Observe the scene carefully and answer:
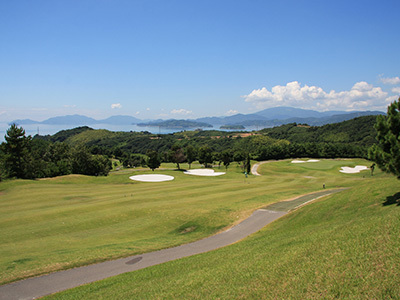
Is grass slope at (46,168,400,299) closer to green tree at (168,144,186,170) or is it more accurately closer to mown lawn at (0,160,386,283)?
mown lawn at (0,160,386,283)

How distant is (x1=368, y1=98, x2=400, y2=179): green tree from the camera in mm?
17541

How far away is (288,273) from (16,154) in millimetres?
60091

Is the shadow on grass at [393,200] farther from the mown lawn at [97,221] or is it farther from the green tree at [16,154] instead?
the green tree at [16,154]

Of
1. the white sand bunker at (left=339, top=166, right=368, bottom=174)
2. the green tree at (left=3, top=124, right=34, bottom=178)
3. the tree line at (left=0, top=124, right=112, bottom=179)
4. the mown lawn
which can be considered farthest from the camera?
the white sand bunker at (left=339, top=166, right=368, bottom=174)

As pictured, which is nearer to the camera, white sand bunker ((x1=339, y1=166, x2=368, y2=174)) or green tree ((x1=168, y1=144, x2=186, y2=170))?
white sand bunker ((x1=339, y1=166, x2=368, y2=174))

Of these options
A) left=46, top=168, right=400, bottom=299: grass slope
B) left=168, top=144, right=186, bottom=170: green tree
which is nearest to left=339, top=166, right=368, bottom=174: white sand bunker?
left=168, top=144, right=186, bottom=170: green tree

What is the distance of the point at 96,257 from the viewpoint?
15.2 meters

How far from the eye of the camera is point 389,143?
18547mm

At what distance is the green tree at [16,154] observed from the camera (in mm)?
52125

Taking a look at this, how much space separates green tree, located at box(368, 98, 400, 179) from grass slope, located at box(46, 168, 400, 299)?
299 inches

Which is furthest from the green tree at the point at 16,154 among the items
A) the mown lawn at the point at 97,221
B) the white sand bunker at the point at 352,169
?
the white sand bunker at the point at 352,169

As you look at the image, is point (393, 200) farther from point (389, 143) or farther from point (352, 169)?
point (352, 169)

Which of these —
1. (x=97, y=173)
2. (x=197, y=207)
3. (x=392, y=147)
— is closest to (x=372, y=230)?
(x=392, y=147)

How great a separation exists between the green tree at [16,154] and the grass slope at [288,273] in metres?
52.3
